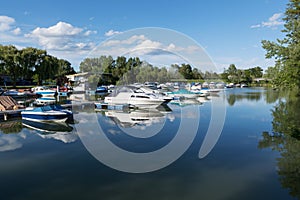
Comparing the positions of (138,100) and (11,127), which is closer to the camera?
(11,127)

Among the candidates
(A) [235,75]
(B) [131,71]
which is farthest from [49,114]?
(A) [235,75]

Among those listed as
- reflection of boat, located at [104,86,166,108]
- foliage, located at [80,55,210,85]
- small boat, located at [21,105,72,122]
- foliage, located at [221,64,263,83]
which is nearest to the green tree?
foliage, located at [80,55,210,85]

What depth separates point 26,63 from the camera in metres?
47.8

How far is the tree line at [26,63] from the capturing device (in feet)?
149

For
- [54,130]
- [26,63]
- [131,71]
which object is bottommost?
[54,130]

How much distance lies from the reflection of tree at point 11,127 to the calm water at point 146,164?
0.12 metres

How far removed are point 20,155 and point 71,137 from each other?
3238mm

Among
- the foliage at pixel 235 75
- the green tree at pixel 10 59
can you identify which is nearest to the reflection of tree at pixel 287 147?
the green tree at pixel 10 59

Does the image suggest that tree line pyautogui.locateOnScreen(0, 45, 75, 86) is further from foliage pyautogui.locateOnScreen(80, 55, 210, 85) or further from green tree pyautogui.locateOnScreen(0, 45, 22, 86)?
foliage pyautogui.locateOnScreen(80, 55, 210, 85)

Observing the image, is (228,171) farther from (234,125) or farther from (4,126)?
(4,126)

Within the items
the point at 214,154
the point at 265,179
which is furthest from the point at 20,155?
the point at 265,179

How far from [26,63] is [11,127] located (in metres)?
38.0

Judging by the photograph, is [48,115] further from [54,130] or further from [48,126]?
[54,130]

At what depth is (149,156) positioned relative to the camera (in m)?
9.51
